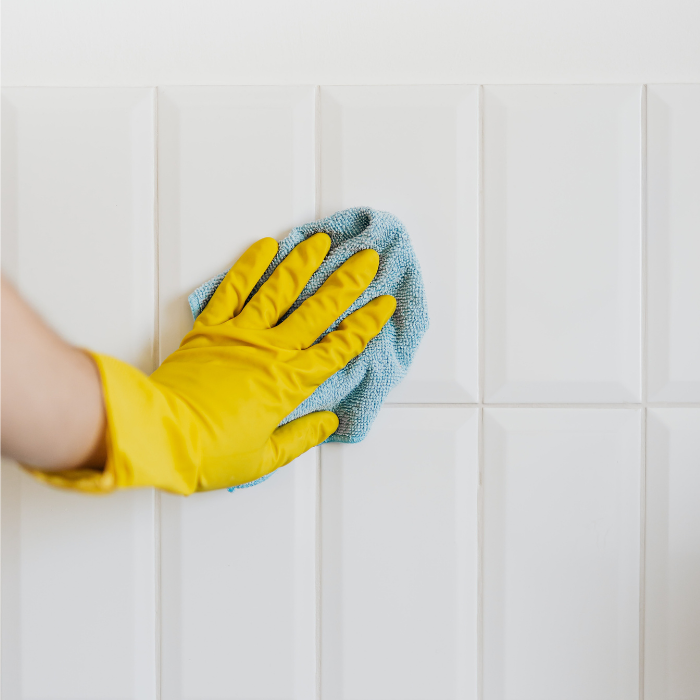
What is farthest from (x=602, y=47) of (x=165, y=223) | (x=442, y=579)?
(x=442, y=579)

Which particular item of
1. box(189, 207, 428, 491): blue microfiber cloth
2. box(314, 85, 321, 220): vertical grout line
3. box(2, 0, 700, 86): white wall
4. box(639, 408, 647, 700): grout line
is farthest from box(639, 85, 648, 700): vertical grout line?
box(314, 85, 321, 220): vertical grout line

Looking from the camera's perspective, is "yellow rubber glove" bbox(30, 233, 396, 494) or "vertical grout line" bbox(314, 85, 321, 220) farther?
"vertical grout line" bbox(314, 85, 321, 220)

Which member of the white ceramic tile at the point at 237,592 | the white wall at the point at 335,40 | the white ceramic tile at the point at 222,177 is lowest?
the white ceramic tile at the point at 237,592

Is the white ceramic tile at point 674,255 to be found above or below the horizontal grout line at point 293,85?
below

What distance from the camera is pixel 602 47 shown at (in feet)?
1.97

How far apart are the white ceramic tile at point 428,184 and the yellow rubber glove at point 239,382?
8cm

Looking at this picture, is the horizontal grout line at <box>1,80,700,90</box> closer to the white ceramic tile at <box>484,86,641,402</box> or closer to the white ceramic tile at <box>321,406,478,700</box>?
the white ceramic tile at <box>484,86,641,402</box>

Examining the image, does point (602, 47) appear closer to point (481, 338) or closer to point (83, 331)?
point (481, 338)

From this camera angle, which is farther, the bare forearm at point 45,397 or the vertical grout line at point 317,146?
the vertical grout line at point 317,146

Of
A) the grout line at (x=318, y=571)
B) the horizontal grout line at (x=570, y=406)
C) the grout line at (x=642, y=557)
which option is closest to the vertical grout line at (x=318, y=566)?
the grout line at (x=318, y=571)

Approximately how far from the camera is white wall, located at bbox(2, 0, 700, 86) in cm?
60

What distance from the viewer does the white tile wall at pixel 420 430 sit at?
23.5 inches

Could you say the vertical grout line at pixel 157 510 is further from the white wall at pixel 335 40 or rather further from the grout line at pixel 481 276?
the grout line at pixel 481 276

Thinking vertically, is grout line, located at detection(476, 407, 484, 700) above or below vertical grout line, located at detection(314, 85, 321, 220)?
below
